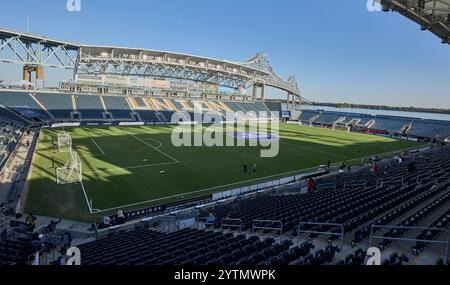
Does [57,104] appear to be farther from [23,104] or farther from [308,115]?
[308,115]

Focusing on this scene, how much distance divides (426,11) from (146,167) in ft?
80.9

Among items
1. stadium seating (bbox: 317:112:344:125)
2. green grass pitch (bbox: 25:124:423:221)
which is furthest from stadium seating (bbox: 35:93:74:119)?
stadium seating (bbox: 317:112:344:125)

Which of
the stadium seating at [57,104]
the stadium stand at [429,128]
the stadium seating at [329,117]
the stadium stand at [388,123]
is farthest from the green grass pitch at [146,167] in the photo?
the stadium seating at [329,117]

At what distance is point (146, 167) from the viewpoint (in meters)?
29.3

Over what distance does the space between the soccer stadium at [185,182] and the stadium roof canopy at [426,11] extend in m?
0.04

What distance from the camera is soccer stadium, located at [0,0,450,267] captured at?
29.8ft

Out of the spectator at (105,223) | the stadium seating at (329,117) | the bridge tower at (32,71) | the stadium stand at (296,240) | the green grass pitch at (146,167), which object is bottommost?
Answer: the spectator at (105,223)

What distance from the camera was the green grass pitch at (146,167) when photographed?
20.5 m

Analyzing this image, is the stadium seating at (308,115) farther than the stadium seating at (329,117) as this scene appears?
Yes

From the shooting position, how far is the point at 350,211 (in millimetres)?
12547

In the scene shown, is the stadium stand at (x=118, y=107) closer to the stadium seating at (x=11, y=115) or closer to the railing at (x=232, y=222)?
the stadium seating at (x=11, y=115)

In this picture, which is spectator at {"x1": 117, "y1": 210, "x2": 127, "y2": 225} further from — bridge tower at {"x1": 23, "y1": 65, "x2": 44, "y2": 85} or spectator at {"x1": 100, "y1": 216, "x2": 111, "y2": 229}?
bridge tower at {"x1": 23, "y1": 65, "x2": 44, "y2": 85}

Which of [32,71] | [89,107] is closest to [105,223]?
[89,107]
